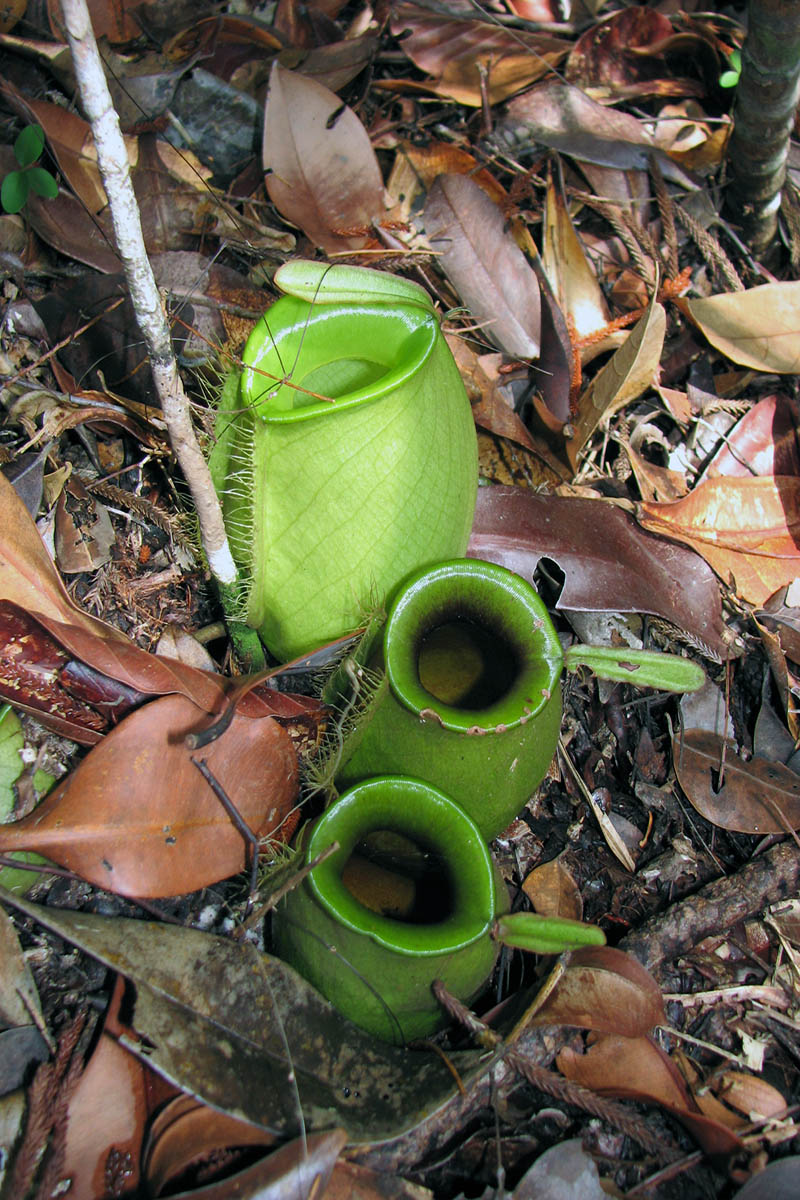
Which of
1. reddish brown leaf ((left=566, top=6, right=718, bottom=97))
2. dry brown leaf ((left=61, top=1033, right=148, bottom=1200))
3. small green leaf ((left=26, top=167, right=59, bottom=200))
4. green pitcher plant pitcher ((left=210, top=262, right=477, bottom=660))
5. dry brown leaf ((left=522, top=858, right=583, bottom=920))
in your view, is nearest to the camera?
dry brown leaf ((left=61, top=1033, right=148, bottom=1200))

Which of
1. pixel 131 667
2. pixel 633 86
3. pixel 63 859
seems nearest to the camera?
pixel 63 859

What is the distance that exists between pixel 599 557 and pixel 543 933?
916 millimetres

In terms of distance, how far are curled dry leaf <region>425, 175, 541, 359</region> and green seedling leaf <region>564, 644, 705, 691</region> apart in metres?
0.90

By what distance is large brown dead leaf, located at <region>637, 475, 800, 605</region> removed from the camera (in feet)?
7.07

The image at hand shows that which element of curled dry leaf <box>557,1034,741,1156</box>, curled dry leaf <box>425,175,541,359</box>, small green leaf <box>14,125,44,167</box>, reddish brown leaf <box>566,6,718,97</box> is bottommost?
curled dry leaf <box>557,1034,741,1156</box>

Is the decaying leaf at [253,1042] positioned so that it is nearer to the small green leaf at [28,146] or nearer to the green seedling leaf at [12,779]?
the green seedling leaf at [12,779]

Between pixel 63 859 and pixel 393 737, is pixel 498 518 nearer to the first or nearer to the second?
pixel 393 737

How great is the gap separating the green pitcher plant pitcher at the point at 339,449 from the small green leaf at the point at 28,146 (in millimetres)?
1030

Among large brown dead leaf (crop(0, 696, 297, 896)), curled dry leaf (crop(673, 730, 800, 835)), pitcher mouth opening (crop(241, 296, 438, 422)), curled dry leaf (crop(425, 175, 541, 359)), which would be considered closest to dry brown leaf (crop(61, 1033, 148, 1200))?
large brown dead leaf (crop(0, 696, 297, 896))

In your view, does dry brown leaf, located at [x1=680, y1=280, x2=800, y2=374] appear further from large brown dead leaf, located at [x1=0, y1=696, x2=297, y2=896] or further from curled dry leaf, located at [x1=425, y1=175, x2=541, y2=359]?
large brown dead leaf, located at [x1=0, y1=696, x2=297, y2=896]

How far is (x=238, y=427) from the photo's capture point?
169 centimetres

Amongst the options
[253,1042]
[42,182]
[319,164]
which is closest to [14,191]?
[42,182]

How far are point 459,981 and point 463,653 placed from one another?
0.69 metres

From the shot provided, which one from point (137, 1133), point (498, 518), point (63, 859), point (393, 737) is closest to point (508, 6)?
point (498, 518)
